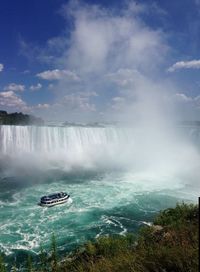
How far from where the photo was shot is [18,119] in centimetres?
7238

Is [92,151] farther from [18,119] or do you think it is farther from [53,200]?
[18,119]

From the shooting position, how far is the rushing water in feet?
60.7

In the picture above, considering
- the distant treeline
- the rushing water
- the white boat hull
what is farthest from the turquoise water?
the distant treeline

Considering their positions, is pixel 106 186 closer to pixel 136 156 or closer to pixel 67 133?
pixel 67 133

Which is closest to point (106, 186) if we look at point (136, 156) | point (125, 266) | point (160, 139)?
point (136, 156)

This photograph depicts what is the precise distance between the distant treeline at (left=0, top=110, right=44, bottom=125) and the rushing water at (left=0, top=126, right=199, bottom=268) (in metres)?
26.6

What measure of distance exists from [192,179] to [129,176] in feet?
24.4

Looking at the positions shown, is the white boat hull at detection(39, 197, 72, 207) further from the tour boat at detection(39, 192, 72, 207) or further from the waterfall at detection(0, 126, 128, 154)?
the waterfall at detection(0, 126, 128, 154)

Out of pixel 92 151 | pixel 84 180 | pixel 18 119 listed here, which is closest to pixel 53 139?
pixel 92 151

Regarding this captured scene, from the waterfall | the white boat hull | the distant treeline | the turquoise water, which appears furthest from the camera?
the distant treeline

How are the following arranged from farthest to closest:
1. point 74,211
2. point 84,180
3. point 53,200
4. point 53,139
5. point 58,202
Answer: point 53,139
point 84,180
point 58,202
point 53,200
point 74,211

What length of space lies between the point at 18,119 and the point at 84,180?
43.6 meters

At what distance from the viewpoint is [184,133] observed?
60562 millimetres

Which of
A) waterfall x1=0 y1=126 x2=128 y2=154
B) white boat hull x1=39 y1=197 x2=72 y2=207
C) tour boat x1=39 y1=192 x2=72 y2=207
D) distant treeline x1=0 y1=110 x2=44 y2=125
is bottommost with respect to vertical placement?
white boat hull x1=39 y1=197 x2=72 y2=207
